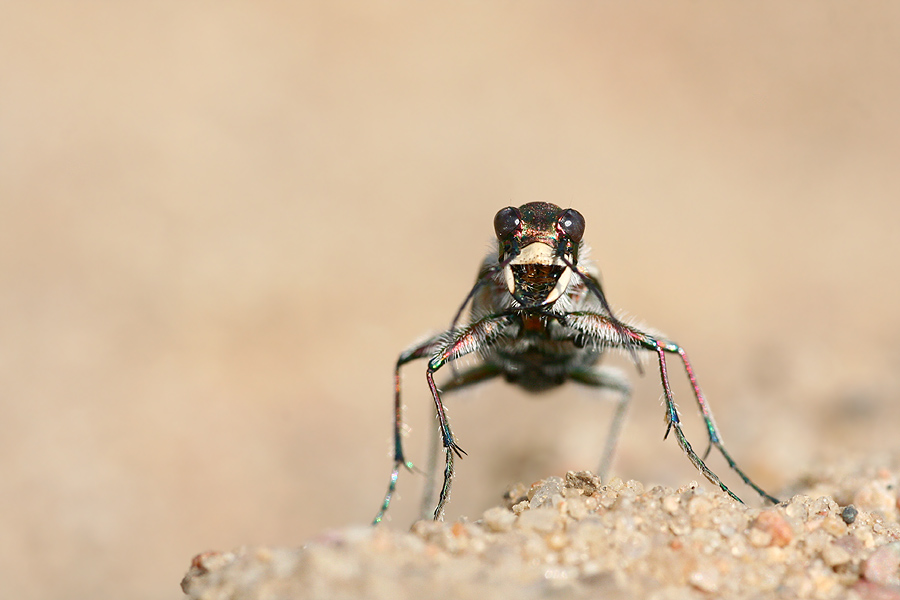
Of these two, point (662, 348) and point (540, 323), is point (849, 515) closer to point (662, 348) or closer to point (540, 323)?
point (662, 348)

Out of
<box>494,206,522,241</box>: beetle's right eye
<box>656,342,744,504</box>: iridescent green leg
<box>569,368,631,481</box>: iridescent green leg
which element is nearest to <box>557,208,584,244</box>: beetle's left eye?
<box>494,206,522,241</box>: beetle's right eye

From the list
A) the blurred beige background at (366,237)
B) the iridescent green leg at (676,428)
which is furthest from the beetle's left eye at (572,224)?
the blurred beige background at (366,237)

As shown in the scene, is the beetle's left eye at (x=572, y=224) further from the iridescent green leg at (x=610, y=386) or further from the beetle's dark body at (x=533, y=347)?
the iridescent green leg at (x=610, y=386)

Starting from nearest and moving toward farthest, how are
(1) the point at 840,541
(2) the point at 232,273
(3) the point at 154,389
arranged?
(1) the point at 840,541
(3) the point at 154,389
(2) the point at 232,273

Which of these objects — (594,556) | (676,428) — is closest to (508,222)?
(676,428)

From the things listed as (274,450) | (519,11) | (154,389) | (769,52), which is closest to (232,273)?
(154,389)

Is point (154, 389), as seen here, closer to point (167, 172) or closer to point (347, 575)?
point (167, 172)
